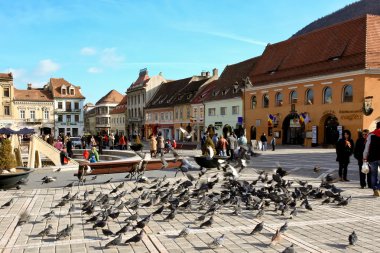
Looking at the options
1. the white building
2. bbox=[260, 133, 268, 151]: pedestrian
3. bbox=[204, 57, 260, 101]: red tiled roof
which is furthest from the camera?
the white building

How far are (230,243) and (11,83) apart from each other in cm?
6978

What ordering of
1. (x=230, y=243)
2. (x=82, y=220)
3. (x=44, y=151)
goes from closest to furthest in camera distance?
1. (x=230, y=243)
2. (x=82, y=220)
3. (x=44, y=151)

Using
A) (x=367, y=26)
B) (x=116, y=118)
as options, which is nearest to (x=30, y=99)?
(x=116, y=118)

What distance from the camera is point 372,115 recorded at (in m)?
32.8

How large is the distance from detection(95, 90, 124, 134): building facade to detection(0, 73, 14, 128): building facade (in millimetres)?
30151

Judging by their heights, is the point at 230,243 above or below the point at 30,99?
below

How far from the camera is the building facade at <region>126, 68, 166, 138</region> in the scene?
7469 centimetres

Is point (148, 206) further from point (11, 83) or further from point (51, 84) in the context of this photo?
point (51, 84)

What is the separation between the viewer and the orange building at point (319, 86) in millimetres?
33000

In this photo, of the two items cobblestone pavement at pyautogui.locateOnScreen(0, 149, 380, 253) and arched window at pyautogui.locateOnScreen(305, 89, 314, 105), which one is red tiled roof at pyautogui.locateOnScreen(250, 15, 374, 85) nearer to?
arched window at pyautogui.locateOnScreen(305, 89, 314, 105)

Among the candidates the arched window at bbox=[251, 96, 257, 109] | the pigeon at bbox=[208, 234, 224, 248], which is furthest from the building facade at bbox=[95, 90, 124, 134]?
the pigeon at bbox=[208, 234, 224, 248]

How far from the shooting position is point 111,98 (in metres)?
99.4

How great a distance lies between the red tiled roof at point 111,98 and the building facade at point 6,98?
1278 inches

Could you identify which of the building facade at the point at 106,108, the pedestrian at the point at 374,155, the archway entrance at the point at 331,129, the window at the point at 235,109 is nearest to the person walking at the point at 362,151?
the pedestrian at the point at 374,155
